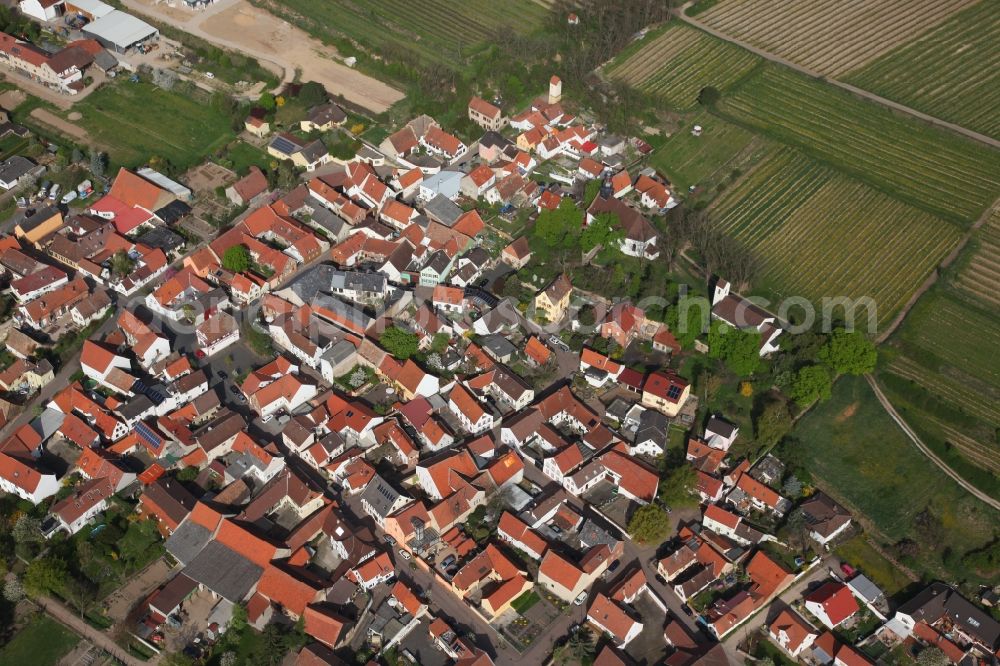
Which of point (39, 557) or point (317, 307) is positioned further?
point (317, 307)

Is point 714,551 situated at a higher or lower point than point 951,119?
lower

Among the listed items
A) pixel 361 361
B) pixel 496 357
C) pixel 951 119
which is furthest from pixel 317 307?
pixel 951 119

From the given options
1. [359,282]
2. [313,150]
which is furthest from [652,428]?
[313,150]

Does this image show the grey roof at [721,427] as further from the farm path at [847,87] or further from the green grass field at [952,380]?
the farm path at [847,87]

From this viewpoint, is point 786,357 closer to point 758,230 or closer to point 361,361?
point 758,230

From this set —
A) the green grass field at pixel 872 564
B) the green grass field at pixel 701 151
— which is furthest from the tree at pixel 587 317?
the green grass field at pixel 872 564

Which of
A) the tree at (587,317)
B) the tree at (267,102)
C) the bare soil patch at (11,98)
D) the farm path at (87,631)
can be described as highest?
the tree at (267,102)

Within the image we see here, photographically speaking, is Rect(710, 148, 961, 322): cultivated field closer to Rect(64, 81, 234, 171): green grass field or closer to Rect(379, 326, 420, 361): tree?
Rect(379, 326, 420, 361): tree
